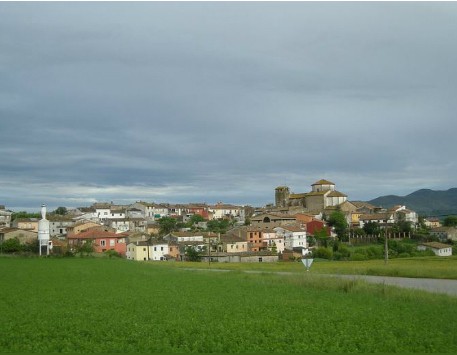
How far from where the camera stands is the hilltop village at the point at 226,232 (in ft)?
316

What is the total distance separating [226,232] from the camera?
422 ft

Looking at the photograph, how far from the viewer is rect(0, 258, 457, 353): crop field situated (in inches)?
590

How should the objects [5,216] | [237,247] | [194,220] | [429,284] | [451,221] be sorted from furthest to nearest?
1. [5,216]
2. [194,220]
3. [451,221]
4. [237,247]
5. [429,284]

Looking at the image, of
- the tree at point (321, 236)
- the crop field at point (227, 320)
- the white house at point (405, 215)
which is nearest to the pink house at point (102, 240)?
the tree at point (321, 236)

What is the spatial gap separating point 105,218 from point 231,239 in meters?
71.7

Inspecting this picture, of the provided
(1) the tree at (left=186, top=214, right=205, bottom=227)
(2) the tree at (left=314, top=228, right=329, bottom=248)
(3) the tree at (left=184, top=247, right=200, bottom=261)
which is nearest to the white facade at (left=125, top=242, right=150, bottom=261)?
(3) the tree at (left=184, top=247, right=200, bottom=261)

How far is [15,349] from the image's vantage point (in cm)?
1435

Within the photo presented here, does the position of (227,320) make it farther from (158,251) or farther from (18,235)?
(18,235)

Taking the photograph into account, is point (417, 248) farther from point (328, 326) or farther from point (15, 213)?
point (15, 213)

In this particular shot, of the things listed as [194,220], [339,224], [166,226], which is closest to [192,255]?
[166,226]

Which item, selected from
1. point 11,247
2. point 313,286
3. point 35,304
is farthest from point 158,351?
point 11,247

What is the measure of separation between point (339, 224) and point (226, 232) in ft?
88.7

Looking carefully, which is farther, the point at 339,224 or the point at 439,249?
the point at 339,224

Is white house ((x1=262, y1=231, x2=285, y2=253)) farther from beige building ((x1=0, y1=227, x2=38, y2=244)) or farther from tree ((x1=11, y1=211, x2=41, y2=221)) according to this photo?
tree ((x1=11, y1=211, x2=41, y2=221))
